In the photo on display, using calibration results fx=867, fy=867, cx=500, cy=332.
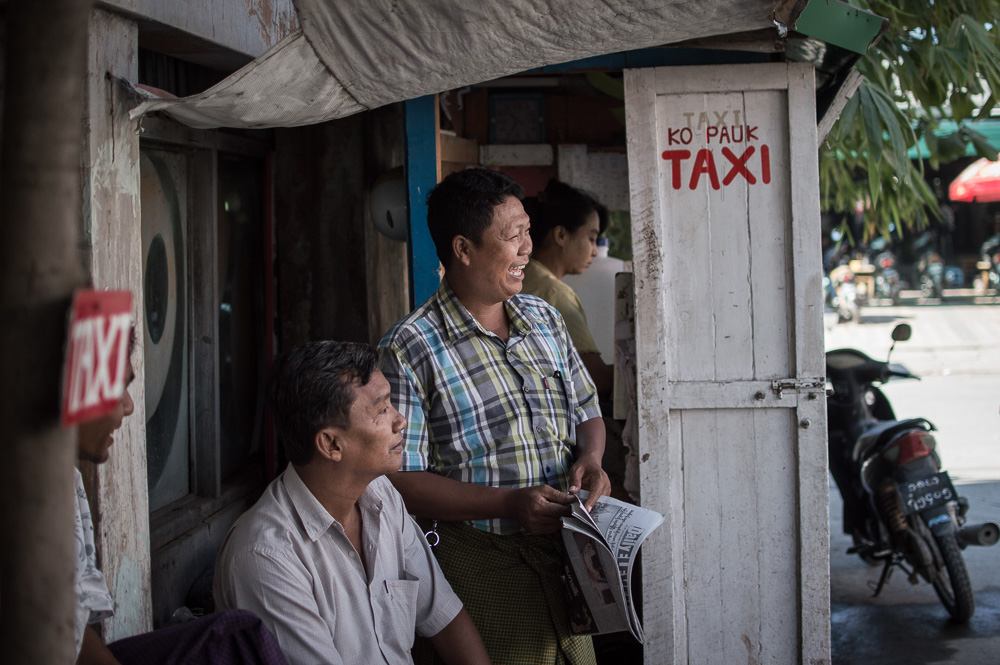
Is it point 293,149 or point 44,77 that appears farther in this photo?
point 293,149

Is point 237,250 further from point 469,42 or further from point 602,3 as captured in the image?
point 602,3

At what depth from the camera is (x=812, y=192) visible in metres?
2.69

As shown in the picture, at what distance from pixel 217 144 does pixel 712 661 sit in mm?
2528

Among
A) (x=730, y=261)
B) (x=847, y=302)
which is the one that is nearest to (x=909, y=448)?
(x=730, y=261)

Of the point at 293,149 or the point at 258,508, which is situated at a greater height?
the point at 293,149

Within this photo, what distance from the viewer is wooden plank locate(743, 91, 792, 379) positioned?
2719 millimetres

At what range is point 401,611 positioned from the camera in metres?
1.94

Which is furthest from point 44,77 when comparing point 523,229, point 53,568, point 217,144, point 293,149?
point 293,149

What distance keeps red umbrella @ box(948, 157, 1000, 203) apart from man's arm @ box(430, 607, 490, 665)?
13.4 m

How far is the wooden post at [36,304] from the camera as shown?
2.41 ft

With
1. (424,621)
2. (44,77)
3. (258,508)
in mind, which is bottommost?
(424,621)

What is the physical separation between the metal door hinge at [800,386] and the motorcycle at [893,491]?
1.27 meters

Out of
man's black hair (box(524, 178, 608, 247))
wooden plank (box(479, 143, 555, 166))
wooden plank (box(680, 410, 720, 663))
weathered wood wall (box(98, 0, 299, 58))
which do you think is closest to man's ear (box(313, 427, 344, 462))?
weathered wood wall (box(98, 0, 299, 58))

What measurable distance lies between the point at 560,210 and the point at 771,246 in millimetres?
1190
